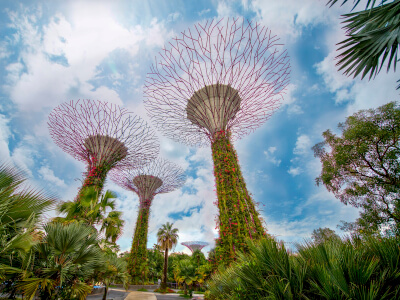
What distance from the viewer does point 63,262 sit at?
5.24 meters

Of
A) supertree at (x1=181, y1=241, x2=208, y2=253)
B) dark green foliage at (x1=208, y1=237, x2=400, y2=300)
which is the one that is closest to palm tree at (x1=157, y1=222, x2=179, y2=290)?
supertree at (x1=181, y1=241, x2=208, y2=253)

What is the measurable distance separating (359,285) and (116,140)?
14.8m

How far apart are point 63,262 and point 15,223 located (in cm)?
220

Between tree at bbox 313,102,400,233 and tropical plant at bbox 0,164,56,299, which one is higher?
tree at bbox 313,102,400,233

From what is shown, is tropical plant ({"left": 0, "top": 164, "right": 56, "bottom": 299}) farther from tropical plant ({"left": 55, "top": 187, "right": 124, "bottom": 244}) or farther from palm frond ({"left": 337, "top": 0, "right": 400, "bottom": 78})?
palm frond ({"left": 337, "top": 0, "right": 400, "bottom": 78})

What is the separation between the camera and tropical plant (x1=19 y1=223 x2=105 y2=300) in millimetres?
4678

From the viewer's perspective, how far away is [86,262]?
5.66 metres

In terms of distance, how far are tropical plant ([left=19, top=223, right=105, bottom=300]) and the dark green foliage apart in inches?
168

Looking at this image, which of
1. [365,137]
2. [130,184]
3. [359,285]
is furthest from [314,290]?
[130,184]

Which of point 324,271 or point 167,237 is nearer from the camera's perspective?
point 324,271

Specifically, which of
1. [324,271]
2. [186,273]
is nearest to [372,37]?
[324,271]

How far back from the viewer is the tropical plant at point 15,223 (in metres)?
3.12

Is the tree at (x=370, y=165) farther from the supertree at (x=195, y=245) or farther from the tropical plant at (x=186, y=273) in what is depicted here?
the supertree at (x=195, y=245)

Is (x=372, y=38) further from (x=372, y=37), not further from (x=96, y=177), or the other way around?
(x=96, y=177)
